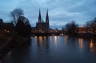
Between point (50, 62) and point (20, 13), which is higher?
point (20, 13)

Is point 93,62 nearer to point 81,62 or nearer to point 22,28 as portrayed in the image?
point 81,62

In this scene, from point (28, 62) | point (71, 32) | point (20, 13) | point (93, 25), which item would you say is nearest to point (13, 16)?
point (20, 13)

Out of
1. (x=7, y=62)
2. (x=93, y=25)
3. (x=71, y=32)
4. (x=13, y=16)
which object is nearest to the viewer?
(x=7, y=62)

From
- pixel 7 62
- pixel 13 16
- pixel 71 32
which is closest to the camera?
pixel 7 62

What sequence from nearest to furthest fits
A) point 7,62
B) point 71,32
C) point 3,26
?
1. point 7,62
2. point 3,26
3. point 71,32

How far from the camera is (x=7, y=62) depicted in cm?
2330

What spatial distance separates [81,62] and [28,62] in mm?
6267

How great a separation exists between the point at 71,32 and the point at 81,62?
12738 cm

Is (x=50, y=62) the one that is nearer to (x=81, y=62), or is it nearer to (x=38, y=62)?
(x=38, y=62)

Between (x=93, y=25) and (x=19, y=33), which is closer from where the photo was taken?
(x=19, y=33)

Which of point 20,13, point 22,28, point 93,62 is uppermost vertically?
point 20,13

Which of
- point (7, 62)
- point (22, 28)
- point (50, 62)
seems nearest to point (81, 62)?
point (50, 62)

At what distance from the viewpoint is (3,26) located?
102 metres

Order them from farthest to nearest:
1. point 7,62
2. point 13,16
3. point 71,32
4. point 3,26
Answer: point 71,32
point 3,26
point 13,16
point 7,62
